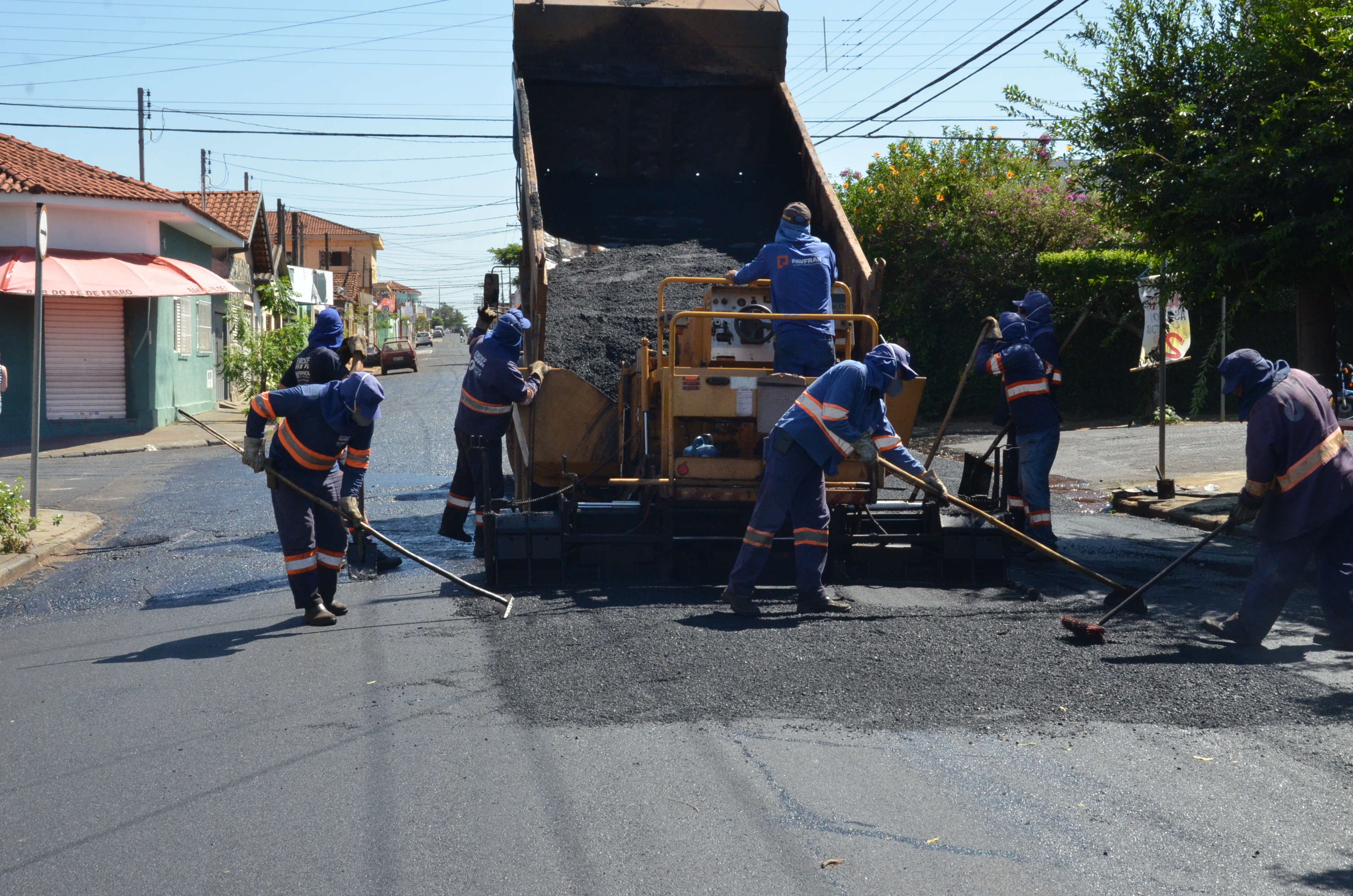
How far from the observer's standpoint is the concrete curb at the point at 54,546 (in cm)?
798

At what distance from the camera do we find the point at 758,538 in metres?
6.36

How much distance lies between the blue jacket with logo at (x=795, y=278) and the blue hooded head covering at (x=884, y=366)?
0.77 m

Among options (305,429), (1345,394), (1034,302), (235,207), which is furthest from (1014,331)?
(235,207)

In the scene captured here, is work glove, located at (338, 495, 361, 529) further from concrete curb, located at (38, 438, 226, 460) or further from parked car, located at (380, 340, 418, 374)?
parked car, located at (380, 340, 418, 374)

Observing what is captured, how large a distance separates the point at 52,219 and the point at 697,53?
12073 millimetres

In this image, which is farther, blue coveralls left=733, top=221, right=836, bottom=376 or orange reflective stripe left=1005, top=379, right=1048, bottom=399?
orange reflective stripe left=1005, top=379, right=1048, bottom=399

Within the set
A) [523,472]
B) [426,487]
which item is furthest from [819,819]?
[426,487]

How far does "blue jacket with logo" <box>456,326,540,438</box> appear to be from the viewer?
7691mm

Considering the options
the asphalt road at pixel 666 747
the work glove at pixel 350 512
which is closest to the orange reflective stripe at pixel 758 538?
the asphalt road at pixel 666 747

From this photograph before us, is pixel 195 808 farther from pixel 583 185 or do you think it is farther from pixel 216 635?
pixel 583 185

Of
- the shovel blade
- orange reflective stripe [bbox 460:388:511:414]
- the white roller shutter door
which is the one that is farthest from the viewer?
the white roller shutter door

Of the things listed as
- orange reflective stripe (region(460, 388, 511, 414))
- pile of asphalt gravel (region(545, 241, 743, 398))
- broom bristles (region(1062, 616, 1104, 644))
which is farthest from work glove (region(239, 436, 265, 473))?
broom bristles (region(1062, 616, 1104, 644))

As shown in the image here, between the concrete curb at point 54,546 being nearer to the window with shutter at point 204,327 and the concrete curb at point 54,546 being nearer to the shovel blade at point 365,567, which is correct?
the shovel blade at point 365,567

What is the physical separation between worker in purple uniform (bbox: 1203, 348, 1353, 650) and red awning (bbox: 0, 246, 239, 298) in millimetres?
15467
